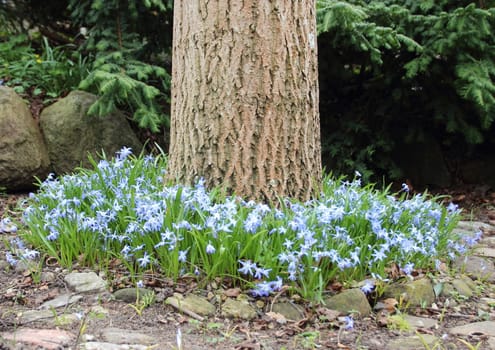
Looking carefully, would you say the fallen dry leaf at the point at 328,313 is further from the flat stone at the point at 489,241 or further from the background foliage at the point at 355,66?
the background foliage at the point at 355,66

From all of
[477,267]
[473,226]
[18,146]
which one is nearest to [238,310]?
[477,267]

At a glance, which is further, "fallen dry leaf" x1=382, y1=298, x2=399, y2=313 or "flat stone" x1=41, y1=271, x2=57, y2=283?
"flat stone" x1=41, y1=271, x2=57, y2=283

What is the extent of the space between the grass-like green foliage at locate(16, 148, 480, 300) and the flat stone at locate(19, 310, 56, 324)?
0.42m

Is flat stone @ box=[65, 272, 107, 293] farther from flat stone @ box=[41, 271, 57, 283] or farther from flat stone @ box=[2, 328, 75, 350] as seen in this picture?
flat stone @ box=[2, 328, 75, 350]

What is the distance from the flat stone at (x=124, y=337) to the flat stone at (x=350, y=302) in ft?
2.77

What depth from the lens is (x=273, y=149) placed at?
3064 millimetres

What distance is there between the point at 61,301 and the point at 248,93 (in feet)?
4.69

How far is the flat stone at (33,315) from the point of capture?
2.29 meters

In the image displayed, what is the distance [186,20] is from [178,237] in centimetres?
130

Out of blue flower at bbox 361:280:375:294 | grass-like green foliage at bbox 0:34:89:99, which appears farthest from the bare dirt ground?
grass-like green foliage at bbox 0:34:89:99

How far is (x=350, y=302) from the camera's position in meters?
2.50

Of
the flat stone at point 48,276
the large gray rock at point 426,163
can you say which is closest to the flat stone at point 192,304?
the flat stone at point 48,276

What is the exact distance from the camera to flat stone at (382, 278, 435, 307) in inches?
104

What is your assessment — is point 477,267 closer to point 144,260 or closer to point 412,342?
point 412,342
